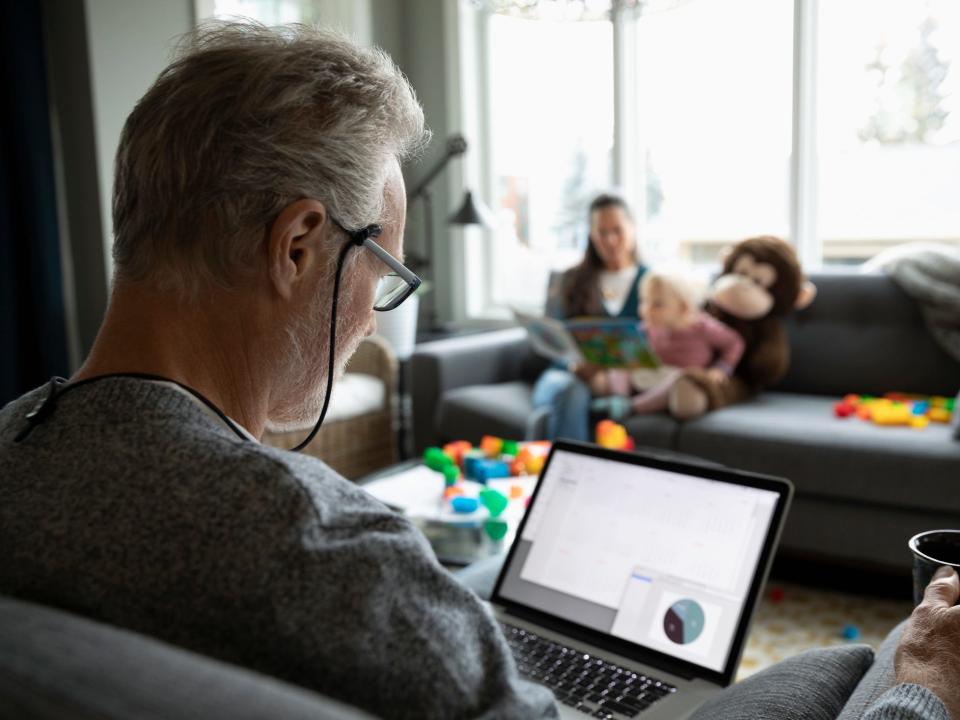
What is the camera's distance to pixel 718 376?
2.99 m

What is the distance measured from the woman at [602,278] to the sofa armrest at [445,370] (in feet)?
0.79

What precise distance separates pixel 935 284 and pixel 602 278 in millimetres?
1121

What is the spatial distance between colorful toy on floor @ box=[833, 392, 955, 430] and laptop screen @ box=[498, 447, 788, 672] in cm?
175

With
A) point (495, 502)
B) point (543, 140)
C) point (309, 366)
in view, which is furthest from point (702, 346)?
point (309, 366)

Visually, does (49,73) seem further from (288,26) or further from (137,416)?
(137,416)

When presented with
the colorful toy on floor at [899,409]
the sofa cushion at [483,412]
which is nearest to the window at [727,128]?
the colorful toy on floor at [899,409]

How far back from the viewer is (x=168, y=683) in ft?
1.32

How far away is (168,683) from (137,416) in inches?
9.2

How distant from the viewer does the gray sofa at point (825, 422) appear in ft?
7.83

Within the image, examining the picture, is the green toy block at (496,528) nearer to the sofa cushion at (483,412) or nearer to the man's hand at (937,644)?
the man's hand at (937,644)

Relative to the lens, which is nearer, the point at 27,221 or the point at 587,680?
the point at 587,680

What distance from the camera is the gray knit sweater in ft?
1.70

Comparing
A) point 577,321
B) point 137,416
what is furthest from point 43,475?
point 577,321

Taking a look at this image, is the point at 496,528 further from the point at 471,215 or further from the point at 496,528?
the point at 471,215
